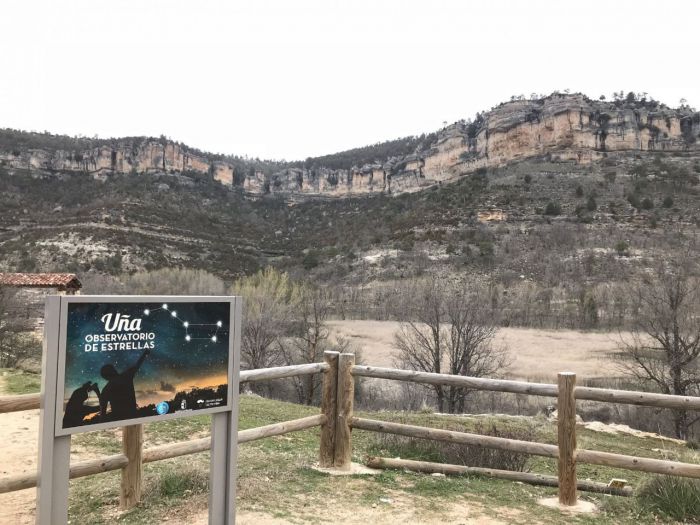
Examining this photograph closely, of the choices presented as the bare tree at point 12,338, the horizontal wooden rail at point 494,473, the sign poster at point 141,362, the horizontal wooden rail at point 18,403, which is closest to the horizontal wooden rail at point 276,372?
the sign poster at point 141,362

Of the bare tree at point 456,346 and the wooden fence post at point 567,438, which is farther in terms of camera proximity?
the bare tree at point 456,346

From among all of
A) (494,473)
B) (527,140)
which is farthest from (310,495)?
(527,140)

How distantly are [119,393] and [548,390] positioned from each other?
13.4 ft

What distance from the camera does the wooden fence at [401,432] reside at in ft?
14.1

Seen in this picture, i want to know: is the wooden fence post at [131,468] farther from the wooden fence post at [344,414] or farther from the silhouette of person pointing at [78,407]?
the wooden fence post at [344,414]

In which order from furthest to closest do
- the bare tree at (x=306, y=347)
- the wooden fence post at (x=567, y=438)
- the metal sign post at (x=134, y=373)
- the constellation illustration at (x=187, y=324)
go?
the bare tree at (x=306, y=347) → the wooden fence post at (x=567, y=438) → the constellation illustration at (x=187, y=324) → the metal sign post at (x=134, y=373)

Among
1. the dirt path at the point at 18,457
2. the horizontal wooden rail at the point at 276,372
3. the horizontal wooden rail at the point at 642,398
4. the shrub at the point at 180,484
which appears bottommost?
the dirt path at the point at 18,457

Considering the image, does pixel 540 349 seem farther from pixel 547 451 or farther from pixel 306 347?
pixel 547 451

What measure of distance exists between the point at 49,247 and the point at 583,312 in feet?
166

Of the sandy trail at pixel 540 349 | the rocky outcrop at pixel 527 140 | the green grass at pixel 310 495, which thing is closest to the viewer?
the green grass at pixel 310 495

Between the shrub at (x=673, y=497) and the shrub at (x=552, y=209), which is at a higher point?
the shrub at (x=552, y=209)

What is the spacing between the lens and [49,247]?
50.2 metres

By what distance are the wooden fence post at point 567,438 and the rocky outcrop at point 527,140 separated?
72.0m

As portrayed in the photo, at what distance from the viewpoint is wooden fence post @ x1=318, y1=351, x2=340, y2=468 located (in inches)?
224
